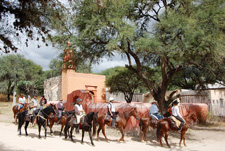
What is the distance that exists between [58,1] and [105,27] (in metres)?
6.17

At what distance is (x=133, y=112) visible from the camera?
11086mm

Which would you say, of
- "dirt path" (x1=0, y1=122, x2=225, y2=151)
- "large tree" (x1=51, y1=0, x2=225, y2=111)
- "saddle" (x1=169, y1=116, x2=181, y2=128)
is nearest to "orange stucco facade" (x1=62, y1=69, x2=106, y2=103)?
"large tree" (x1=51, y1=0, x2=225, y2=111)

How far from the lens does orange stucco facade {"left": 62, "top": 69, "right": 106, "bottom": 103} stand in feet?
78.9

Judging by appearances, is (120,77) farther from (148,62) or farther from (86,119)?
(86,119)

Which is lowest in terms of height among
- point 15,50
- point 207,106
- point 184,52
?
point 207,106

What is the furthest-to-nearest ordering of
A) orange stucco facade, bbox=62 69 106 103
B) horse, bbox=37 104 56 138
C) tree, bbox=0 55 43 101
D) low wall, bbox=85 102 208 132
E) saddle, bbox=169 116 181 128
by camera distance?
1. tree, bbox=0 55 43 101
2. orange stucco facade, bbox=62 69 106 103
3. low wall, bbox=85 102 208 132
4. horse, bbox=37 104 56 138
5. saddle, bbox=169 116 181 128

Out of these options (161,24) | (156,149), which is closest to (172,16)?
(161,24)

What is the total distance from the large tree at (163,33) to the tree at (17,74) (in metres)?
33.5

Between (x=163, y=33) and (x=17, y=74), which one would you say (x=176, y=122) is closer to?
(x=163, y=33)

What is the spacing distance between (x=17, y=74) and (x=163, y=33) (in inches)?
1509

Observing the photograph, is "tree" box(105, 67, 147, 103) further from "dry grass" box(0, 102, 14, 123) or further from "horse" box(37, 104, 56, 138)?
"horse" box(37, 104, 56, 138)

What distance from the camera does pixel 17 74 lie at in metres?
43.1

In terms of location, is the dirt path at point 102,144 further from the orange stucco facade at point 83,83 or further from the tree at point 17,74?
the tree at point 17,74

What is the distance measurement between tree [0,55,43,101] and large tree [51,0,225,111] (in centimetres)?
3352
